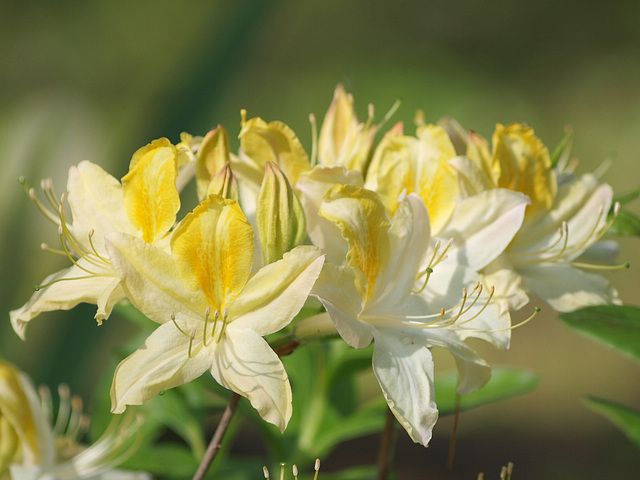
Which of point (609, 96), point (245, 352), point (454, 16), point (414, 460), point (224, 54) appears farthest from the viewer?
point (454, 16)

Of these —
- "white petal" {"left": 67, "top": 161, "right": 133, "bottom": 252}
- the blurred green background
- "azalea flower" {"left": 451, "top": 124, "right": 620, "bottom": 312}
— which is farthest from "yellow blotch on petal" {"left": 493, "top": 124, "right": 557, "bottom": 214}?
the blurred green background

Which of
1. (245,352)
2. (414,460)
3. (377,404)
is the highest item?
(245,352)

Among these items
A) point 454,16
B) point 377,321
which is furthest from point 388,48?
point 377,321

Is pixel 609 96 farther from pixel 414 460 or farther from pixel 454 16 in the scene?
pixel 414 460

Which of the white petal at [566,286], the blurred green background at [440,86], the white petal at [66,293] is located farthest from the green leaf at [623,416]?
the blurred green background at [440,86]

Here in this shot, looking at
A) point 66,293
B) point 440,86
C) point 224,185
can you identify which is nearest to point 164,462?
point 66,293

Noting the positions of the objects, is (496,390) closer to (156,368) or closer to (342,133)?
(342,133)
